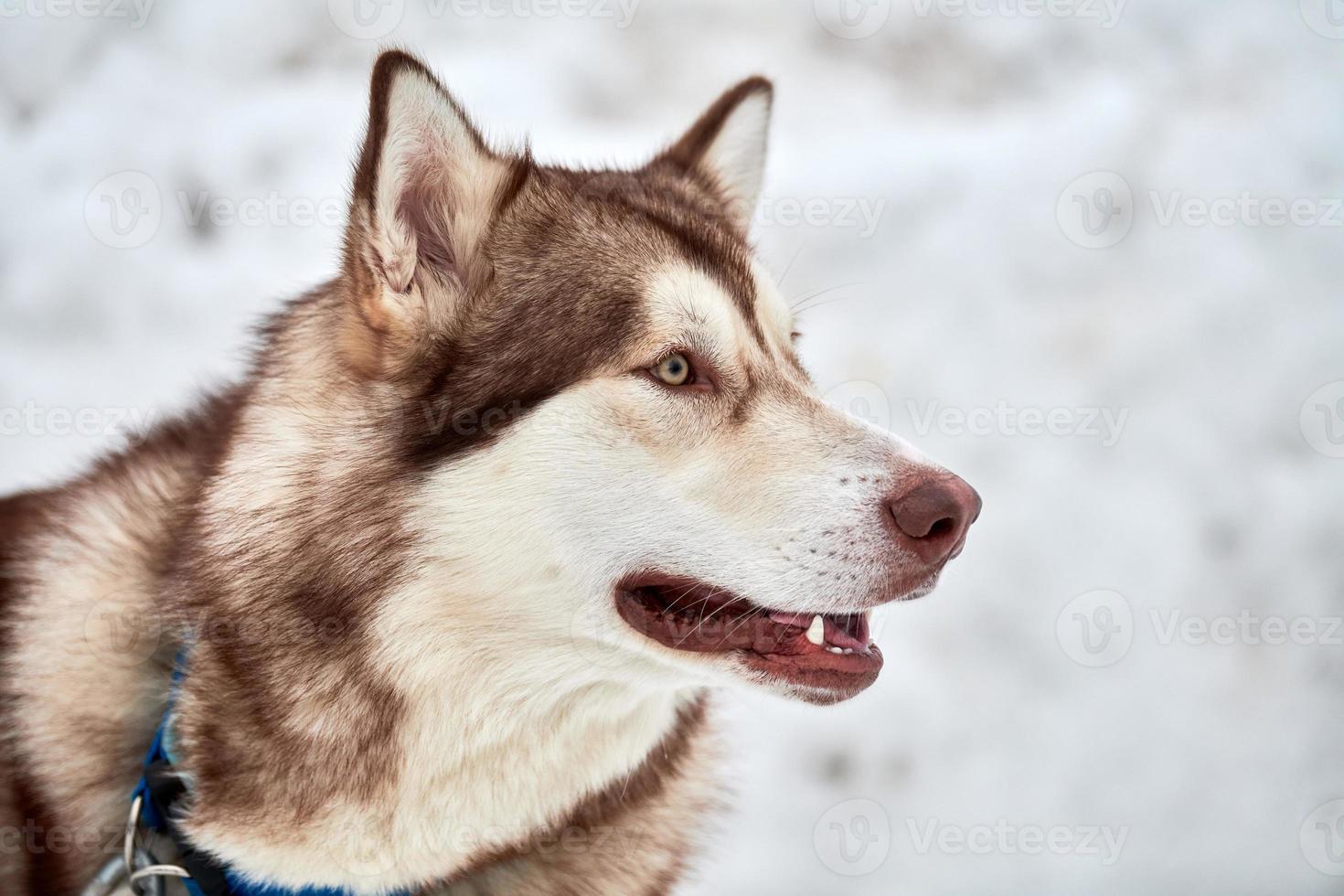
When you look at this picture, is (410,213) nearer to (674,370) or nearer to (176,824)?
(674,370)

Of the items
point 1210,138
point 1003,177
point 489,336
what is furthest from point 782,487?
point 1210,138

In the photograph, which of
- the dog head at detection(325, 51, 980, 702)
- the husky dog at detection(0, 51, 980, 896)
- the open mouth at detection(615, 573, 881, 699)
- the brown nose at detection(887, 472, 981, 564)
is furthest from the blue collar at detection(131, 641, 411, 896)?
the brown nose at detection(887, 472, 981, 564)

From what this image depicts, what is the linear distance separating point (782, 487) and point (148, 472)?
1682 millimetres

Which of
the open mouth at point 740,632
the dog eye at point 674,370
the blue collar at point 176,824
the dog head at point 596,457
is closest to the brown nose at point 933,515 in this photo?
the dog head at point 596,457

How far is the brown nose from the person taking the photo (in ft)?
6.47

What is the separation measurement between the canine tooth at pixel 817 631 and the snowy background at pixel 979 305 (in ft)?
4.00

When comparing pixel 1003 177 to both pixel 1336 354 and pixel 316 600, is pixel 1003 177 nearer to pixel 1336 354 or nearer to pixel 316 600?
pixel 1336 354

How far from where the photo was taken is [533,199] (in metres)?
2.25

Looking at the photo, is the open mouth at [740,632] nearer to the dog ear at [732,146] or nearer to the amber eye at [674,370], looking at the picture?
the amber eye at [674,370]

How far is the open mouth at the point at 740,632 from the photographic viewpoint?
2.04 m

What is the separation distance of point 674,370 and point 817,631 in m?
0.63

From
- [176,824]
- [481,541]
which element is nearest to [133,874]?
[176,824]

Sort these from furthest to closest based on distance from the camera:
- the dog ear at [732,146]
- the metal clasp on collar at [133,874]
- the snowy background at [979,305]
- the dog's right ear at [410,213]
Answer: the snowy background at [979,305]
the dog ear at [732,146]
the metal clasp on collar at [133,874]
the dog's right ear at [410,213]

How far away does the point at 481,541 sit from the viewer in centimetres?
200
